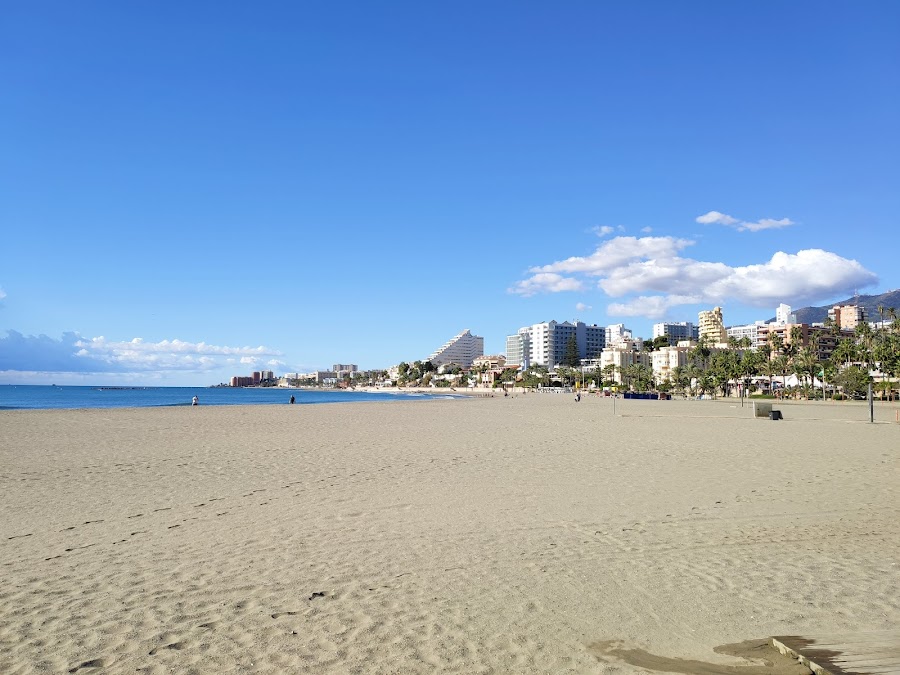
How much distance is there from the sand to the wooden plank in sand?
199mm

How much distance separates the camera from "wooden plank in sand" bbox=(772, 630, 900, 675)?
391 centimetres

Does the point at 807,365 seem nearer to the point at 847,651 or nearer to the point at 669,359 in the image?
the point at 669,359

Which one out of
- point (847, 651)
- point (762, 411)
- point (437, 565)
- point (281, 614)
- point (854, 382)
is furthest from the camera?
point (854, 382)

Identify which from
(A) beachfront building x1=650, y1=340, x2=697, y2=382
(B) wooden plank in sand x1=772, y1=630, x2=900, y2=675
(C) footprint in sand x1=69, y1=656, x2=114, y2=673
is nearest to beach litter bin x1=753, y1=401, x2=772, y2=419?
(B) wooden plank in sand x1=772, y1=630, x2=900, y2=675

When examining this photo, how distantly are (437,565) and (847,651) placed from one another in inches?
147

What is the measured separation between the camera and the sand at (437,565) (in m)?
4.47

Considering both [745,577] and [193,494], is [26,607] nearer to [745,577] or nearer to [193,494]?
[193,494]

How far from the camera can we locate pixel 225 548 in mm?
7141

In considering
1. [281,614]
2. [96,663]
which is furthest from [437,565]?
[96,663]

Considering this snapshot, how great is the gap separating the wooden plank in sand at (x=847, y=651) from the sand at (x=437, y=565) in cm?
20

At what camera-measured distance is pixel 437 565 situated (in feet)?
21.2

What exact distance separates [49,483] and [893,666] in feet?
45.1

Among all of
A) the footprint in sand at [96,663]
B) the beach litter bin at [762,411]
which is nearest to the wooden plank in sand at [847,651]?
the footprint in sand at [96,663]

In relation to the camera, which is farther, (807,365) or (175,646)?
(807,365)
